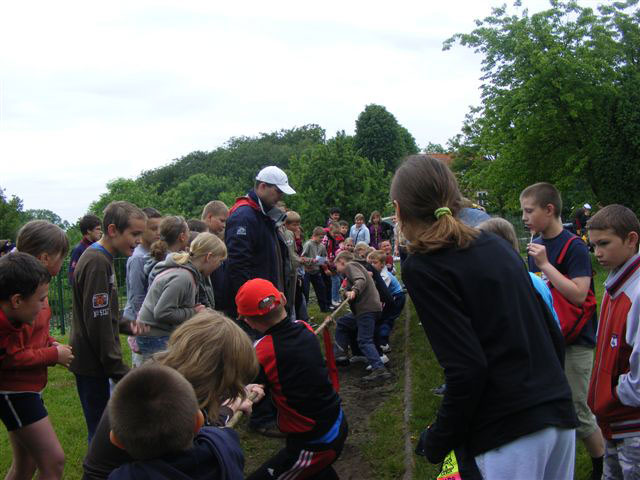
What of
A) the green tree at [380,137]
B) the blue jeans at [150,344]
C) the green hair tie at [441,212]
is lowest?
the blue jeans at [150,344]

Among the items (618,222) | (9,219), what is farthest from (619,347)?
(9,219)

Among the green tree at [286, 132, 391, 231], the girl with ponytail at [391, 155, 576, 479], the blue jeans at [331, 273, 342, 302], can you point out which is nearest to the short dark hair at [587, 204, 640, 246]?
the girl with ponytail at [391, 155, 576, 479]

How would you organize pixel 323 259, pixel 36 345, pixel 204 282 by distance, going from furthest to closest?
pixel 323 259, pixel 204 282, pixel 36 345

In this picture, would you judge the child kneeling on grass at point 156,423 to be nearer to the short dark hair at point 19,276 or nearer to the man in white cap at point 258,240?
the short dark hair at point 19,276

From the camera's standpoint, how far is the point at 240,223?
539 centimetres

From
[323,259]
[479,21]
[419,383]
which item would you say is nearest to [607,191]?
[479,21]

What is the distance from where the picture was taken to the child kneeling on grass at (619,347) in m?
3.02

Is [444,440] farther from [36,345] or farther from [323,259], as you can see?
[323,259]

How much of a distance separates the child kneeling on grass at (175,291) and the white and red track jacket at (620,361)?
9.51 ft

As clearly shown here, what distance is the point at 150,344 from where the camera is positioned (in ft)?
15.1

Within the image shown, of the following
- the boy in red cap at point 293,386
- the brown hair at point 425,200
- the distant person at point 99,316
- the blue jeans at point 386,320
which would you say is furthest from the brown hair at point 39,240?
the blue jeans at point 386,320

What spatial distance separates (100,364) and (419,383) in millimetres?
3878

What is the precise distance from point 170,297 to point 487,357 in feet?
9.72

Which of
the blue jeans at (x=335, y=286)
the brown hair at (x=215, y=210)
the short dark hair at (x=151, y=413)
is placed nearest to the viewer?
the short dark hair at (x=151, y=413)
